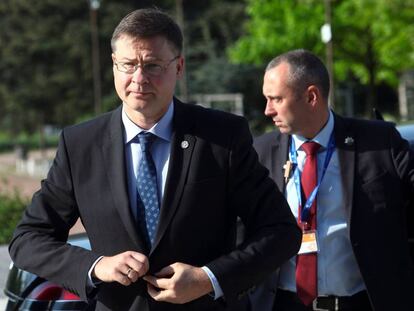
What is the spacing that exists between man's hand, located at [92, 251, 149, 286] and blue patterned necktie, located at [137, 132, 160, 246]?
0.14 m

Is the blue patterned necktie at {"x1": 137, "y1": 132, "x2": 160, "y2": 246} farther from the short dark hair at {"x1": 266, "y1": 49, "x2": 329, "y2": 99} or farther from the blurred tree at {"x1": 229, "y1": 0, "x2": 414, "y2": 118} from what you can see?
the blurred tree at {"x1": 229, "y1": 0, "x2": 414, "y2": 118}

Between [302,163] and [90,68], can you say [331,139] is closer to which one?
[302,163]

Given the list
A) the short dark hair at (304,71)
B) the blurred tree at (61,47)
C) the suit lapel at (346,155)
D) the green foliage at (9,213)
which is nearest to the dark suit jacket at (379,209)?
the suit lapel at (346,155)

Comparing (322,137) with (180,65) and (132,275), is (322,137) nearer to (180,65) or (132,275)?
(180,65)

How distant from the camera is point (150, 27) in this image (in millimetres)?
2293

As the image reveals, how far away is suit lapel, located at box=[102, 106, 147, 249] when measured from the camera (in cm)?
229

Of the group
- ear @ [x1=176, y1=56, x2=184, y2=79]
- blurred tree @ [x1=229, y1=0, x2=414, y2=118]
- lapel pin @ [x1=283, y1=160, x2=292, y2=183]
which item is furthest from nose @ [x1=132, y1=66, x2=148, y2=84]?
blurred tree @ [x1=229, y1=0, x2=414, y2=118]

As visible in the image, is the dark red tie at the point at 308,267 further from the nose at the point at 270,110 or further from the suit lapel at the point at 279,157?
the nose at the point at 270,110

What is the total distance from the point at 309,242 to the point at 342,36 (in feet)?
97.1

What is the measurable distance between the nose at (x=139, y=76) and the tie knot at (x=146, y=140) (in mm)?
179

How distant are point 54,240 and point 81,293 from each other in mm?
171

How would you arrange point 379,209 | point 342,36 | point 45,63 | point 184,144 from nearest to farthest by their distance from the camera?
point 184,144 → point 379,209 → point 342,36 → point 45,63

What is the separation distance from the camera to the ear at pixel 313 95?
138 inches

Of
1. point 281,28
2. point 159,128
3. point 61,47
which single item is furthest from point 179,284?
point 61,47
